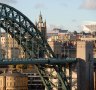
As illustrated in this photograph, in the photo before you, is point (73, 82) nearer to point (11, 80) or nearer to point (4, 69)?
point (11, 80)

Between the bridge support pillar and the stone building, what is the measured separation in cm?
1766

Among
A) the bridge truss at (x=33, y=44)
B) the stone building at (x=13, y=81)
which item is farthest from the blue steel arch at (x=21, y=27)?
the stone building at (x=13, y=81)

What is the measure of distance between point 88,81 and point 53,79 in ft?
13.8

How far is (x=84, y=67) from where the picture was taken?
76812 mm

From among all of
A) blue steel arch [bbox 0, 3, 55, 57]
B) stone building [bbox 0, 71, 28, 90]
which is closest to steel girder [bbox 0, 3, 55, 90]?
blue steel arch [bbox 0, 3, 55, 57]

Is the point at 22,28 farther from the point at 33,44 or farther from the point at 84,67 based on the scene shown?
the point at 84,67

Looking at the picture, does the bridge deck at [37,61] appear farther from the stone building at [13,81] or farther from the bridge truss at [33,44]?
the stone building at [13,81]

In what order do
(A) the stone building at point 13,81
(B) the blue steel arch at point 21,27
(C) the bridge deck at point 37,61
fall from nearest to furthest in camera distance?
(C) the bridge deck at point 37,61, (B) the blue steel arch at point 21,27, (A) the stone building at point 13,81

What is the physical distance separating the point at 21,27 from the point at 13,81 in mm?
23941

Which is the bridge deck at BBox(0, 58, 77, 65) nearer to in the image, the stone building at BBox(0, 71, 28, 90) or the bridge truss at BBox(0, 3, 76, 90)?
the bridge truss at BBox(0, 3, 76, 90)

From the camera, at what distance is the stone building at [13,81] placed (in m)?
95.2

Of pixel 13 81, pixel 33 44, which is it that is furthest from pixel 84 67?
pixel 13 81

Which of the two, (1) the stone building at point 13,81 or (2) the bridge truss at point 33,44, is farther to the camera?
(1) the stone building at point 13,81

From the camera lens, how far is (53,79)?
259ft
